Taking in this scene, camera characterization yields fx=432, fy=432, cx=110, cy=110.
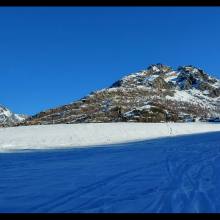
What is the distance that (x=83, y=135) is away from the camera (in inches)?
1168

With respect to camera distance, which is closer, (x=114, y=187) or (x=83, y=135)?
(x=114, y=187)

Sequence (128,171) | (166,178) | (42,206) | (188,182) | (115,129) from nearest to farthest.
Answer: (42,206)
(188,182)
(166,178)
(128,171)
(115,129)

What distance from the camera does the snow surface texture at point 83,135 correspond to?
83.9ft

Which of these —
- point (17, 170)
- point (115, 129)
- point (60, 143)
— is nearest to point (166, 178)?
point (17, 170)

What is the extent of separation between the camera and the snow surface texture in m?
25.6

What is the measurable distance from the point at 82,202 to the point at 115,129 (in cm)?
2610

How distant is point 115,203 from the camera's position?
23.1 feet

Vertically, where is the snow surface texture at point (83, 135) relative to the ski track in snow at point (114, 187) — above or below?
above

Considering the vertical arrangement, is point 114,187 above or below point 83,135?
below

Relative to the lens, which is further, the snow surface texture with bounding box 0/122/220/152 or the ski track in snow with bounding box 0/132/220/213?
the snow surface texture with bounding box 0/122/220/152

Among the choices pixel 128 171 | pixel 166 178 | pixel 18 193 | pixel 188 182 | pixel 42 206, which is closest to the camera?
pixel 42 206

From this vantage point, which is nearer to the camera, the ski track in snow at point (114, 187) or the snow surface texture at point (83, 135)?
the ski track in snow at point (114, 187)

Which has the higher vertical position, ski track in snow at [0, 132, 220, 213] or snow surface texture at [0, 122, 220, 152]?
snow surface texture at [0, 122, 220, 152]

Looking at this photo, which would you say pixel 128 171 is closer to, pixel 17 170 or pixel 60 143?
pixel 17 170
